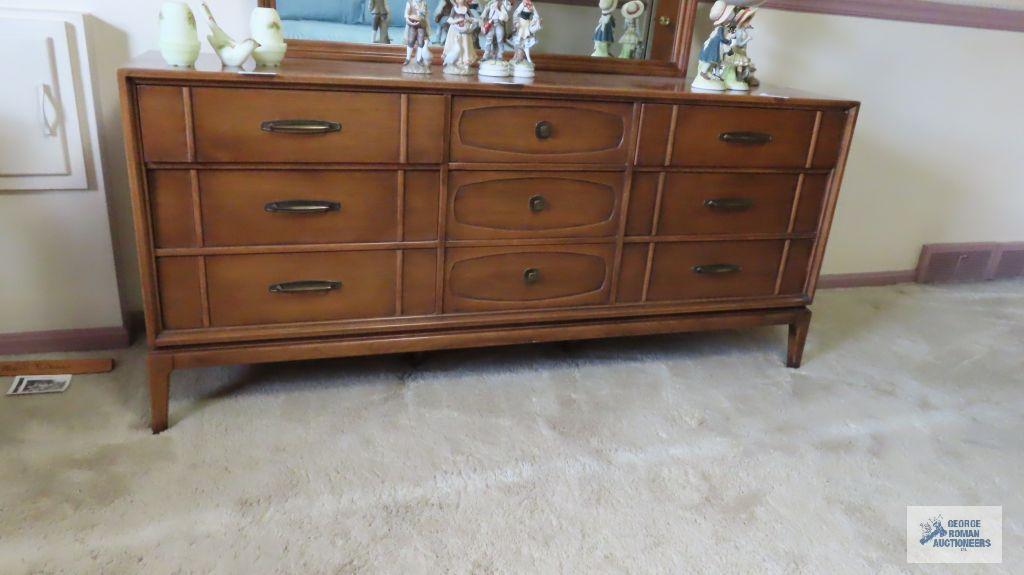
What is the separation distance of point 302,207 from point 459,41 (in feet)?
1.88

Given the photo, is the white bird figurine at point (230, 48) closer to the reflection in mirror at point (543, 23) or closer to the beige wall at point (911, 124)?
the reflection in mirror at point (543, 23)

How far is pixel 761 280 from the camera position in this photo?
6.64ft

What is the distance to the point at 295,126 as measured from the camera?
1492mm

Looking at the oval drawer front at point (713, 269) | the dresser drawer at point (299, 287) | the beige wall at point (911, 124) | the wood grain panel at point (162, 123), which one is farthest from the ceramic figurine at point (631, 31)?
the wood grain panel at point (162, 123)

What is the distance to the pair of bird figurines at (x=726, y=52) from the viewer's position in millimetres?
1883

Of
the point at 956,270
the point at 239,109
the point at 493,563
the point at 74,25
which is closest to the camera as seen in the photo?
the point at 493,563

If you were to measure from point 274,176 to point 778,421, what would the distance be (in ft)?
4.48

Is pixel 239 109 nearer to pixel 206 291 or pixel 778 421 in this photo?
pixel 206 291

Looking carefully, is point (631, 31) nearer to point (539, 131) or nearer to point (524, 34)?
point (524, 34)

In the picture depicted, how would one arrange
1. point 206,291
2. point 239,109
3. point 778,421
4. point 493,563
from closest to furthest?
point 493,563
point 239,109
point 206,291
point 778,421

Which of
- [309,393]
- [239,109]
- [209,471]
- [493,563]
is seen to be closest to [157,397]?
[209,471]

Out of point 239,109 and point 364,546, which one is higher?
point 239,109

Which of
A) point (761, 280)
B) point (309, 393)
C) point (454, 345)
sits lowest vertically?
point (309, 393)

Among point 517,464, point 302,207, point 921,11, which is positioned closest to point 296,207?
point 302,207
